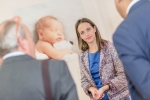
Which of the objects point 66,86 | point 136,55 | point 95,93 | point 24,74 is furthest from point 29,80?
point 95,93

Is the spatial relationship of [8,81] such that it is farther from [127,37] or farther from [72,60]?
[72,60]

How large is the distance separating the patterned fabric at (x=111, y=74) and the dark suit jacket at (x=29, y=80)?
91 centimetres

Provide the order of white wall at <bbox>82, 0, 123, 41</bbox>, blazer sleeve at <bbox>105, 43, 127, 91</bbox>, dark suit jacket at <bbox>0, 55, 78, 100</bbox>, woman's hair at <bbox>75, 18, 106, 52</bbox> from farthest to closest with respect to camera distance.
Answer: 1. white wall at <bbox>82, 0, 123, 41</bbox>
2. woman's hair at <bbox>75, 18, 106, 52</bbox>
3. blazer sleeve at <bbox>105, 43, 127, 91</bbox>
4. dark suit jacket at <bbox>0, 55, 78, 100</bbox>

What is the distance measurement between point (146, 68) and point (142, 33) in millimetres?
137

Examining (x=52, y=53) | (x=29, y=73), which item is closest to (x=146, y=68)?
(x=29, y=73)

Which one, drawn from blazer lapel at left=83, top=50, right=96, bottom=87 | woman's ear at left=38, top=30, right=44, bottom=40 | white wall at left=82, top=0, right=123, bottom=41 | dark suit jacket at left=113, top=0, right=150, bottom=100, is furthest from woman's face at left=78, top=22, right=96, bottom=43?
dark suit jacket at left=113, top=0, right=150, bottom=100

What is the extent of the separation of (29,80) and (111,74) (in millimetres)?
1033

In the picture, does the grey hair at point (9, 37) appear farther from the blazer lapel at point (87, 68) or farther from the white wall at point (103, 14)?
the white wall at point (103, 14)

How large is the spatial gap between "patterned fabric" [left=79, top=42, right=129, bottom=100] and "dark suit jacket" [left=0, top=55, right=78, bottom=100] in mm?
911

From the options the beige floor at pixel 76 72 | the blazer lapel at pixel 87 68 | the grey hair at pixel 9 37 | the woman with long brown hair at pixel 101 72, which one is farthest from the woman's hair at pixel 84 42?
the grey hair at pixel 9 37

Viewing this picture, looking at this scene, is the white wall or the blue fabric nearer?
the blue fabric

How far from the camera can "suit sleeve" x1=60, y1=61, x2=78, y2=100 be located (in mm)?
796

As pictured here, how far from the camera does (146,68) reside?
32.0 inches

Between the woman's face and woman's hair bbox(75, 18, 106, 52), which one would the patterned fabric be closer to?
woman's hair bbox(75, 18, 106, 52)
